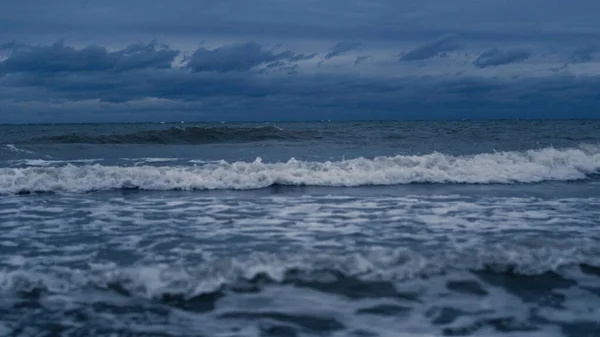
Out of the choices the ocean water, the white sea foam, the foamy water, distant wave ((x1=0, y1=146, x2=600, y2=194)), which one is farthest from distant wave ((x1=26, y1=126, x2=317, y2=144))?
the foamy water

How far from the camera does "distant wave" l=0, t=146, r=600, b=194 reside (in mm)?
12438

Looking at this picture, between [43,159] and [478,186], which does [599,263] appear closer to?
[478,186]

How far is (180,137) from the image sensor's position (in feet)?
96.1

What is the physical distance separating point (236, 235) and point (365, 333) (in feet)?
10.8

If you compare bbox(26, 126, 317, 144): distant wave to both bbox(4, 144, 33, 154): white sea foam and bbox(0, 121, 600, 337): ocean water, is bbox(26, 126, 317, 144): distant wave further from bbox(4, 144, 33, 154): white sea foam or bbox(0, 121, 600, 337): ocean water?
bbox(0, 121, 600, 337): ocean water

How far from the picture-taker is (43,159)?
19406 mm

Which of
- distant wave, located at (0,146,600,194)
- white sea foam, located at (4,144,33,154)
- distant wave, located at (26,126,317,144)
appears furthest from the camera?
distant wave, located at (26,126,317,144)

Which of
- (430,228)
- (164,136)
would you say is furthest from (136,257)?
(164,136)

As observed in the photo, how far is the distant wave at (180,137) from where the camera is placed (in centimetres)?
2722

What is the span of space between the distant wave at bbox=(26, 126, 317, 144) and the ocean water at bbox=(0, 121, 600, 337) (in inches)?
588

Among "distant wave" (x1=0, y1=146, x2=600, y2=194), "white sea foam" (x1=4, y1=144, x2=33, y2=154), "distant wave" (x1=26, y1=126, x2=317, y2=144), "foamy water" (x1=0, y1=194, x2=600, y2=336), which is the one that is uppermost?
"distant wave" (x1=26, y1=126, x2=317, y2=144)

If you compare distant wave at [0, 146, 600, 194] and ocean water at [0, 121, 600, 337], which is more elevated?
distant wave at [0, 146, 600, 194]

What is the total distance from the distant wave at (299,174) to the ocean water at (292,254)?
0.05 meters

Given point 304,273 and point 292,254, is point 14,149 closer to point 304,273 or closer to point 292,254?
point 292,254
